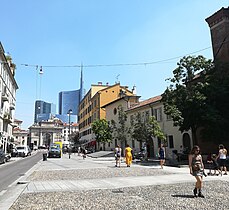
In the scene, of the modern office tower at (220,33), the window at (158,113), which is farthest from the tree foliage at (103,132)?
the modern office tower at (220,33)

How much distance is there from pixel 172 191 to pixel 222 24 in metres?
24.8

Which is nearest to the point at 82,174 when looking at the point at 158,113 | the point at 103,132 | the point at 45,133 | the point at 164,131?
the point at 164,131

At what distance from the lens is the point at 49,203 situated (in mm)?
7602

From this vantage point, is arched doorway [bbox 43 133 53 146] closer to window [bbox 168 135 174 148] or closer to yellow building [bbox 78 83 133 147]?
yellow building [bbox 78 83 133 147]

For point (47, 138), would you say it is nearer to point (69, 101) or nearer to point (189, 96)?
point (69, 101)

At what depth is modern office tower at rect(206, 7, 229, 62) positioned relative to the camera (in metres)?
27.8

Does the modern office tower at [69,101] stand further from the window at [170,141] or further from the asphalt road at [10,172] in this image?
the asphalt road at [10,172]

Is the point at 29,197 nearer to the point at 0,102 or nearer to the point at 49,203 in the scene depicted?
the point at 49,203

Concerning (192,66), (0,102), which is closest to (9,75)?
(0,102)

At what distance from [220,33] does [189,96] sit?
11.0 metres

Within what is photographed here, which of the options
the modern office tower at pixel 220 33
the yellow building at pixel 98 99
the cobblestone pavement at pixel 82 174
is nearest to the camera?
the cobblestone pavement at pixel 82 174

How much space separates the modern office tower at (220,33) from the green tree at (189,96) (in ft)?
16.9

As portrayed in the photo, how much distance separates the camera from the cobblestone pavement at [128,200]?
7.13 metres

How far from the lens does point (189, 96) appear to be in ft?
74.2
